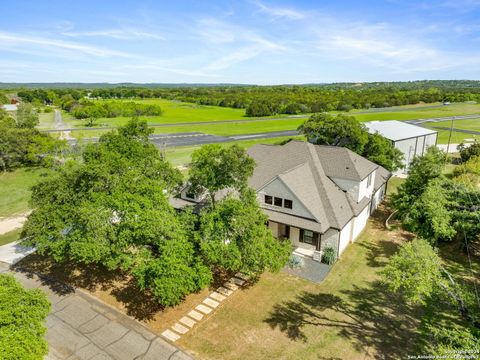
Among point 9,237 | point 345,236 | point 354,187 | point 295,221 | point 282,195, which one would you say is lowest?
point 9,237

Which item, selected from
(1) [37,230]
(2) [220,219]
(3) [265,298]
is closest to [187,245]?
(2) [220,219]

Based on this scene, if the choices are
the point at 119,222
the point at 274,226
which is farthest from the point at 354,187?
the point at 119,222

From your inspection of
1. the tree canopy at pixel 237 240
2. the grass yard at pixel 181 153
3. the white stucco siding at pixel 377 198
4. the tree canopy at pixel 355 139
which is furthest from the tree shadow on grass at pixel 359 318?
the grass yard at pixel 181 153

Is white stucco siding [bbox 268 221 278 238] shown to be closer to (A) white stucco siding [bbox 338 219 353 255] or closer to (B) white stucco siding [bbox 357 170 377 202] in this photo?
(A) white stucco siding [bbox 338 219 353 255]

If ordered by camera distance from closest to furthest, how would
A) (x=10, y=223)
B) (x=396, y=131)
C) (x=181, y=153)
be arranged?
(x=10, y=223), (x=396, y=131), (x=181, y=153)

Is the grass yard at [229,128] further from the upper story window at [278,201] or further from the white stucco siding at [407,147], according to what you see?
the upper story window at [278,201]

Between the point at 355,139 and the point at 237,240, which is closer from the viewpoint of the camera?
the point at 237,240

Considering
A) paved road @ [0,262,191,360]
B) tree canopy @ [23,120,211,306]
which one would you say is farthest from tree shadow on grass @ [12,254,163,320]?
tree canopy @ [23,120,211,306]

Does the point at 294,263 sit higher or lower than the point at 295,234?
lower

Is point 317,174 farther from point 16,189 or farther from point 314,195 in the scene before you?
point 16,189
